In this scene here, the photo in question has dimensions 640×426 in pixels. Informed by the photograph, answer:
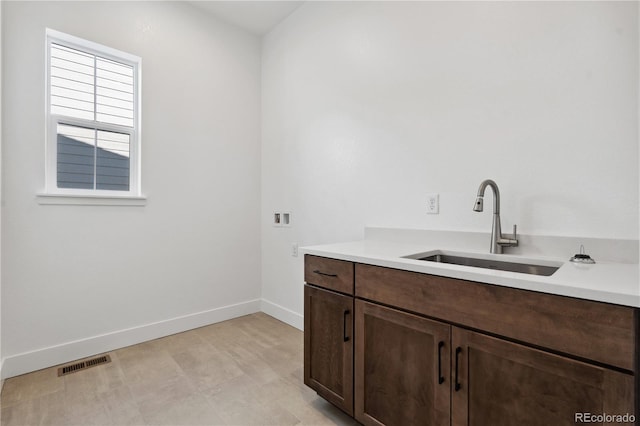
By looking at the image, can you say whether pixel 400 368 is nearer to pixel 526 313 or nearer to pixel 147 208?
pixel 526 313

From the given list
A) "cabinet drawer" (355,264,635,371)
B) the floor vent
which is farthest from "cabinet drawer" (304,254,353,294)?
the floor vent

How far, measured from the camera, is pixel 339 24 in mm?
2496

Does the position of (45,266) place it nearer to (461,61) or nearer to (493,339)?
(493,339)

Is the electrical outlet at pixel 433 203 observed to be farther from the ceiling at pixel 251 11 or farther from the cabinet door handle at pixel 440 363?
the ceiling at pixel 251 11

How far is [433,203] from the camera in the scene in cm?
191

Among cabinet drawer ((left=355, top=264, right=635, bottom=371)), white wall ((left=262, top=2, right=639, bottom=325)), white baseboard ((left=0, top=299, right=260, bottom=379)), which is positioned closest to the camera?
cabinet drawer ((left=355, top=264, right=635, bottom=371))

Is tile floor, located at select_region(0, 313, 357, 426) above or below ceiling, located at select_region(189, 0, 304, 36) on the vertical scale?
below

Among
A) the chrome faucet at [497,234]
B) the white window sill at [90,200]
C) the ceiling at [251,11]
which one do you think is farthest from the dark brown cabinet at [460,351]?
the ceiling at [251,11]

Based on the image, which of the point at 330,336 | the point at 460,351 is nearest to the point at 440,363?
the point at 460,351

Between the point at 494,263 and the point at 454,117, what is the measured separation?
2.80 feet

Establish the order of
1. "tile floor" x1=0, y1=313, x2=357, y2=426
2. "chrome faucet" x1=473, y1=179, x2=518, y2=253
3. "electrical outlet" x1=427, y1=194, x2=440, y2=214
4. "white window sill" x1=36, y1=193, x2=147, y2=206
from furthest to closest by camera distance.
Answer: "white window sill" x1=36, y1=193, x2=147, y2=206, "electrical outlet" x1=427, y1=194, x2=440, y2=214, "tile floor" x1=0, y1=313, x2=357, y2=426, "chrome faucet" x1=473, y1=179, x2=518, y2=253

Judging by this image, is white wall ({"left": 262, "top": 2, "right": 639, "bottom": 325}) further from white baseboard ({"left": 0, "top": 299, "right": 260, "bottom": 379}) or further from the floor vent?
the floor vent

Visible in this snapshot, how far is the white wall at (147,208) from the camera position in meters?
2.09

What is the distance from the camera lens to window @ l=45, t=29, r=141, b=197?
2.26 m
